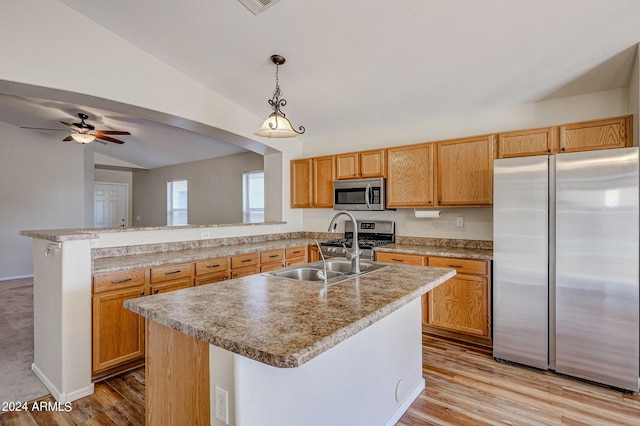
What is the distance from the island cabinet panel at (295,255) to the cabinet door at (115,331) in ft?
6.03

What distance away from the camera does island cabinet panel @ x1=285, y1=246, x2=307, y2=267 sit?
416cm

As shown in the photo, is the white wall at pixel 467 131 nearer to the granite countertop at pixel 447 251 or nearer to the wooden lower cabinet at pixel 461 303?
the granite countertop at pixel 447 251

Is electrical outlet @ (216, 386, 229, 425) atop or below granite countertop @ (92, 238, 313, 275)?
below

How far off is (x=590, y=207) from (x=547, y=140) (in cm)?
82

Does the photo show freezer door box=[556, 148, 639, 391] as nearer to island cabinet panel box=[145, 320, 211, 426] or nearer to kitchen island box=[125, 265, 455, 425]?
kitchen island box=[125, 265, 455, 425]

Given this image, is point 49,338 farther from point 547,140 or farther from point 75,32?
point 547,140

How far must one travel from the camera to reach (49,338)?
243 cm

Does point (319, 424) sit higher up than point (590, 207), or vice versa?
point (590, 207)

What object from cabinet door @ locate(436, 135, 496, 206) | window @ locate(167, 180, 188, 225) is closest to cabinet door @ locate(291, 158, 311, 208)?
cabinet door @ locate(436, 135, 496, 206)

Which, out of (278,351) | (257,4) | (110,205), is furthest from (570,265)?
(110,205)

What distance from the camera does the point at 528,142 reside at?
10.0 ft

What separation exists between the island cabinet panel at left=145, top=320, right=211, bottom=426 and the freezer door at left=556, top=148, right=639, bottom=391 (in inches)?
104

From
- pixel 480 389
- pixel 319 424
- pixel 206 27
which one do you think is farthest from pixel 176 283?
Result: pixel 480 389

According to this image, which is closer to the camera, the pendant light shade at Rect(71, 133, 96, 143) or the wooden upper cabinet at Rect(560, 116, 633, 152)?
the wooden upper cabinet at Rect(560, 116, 633, 152)
